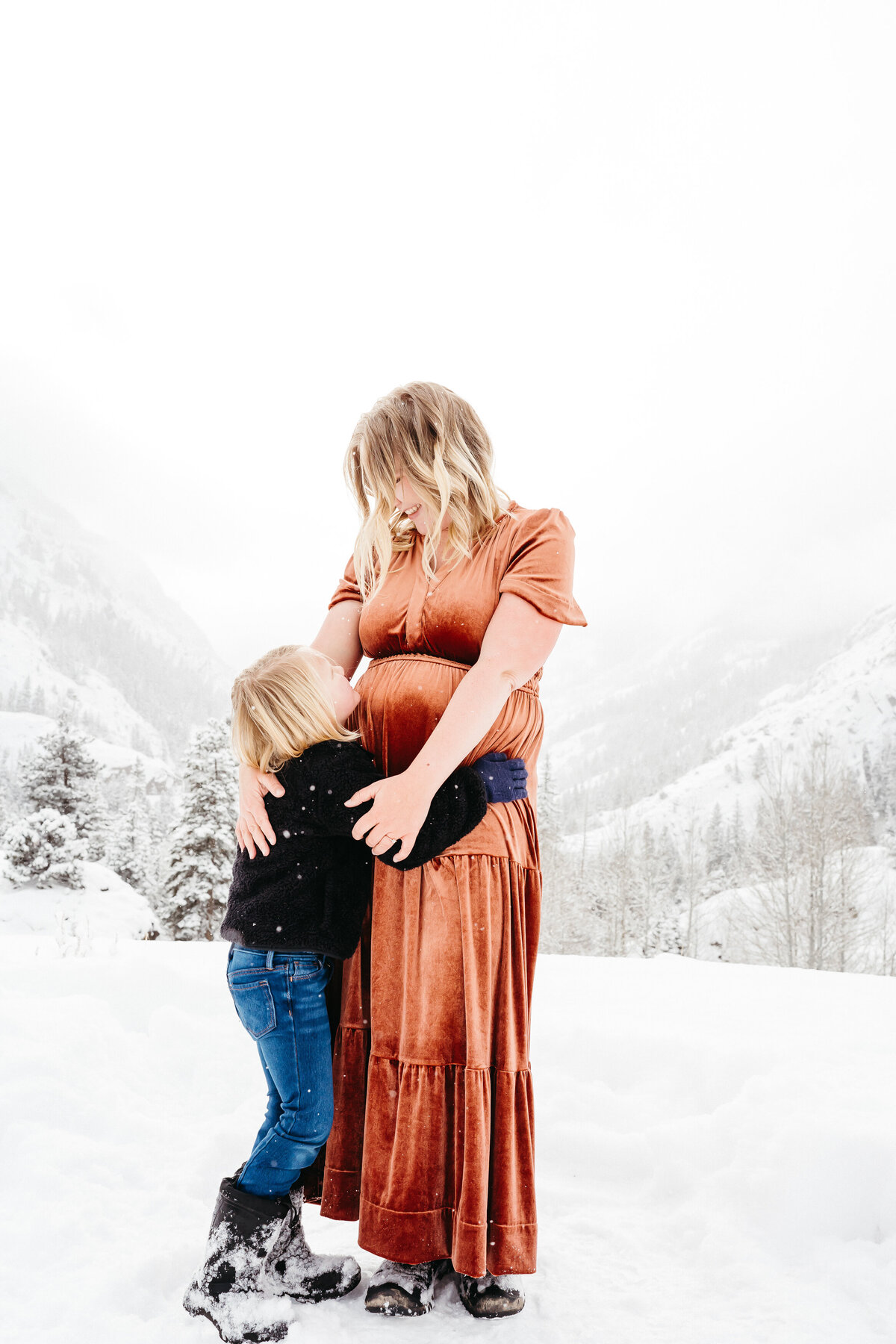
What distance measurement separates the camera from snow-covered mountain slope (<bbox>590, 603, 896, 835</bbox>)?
96.7 metres

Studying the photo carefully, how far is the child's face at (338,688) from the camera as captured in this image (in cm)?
214

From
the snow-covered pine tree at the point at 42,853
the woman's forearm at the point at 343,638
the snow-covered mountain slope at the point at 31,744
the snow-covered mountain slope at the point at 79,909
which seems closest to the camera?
the woman's forearm at the point at 343,638

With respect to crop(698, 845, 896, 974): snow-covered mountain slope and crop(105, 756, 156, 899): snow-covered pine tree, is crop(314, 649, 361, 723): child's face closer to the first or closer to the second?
crop(698, 845, 896, 974): snow-covered mountain slope

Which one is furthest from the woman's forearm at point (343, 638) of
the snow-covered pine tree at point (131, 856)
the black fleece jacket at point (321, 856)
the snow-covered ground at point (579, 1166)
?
the snow-covered pine tree at point (131, 856)

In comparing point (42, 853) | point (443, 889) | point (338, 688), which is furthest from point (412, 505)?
point (42, 853)

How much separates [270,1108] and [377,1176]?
33cm

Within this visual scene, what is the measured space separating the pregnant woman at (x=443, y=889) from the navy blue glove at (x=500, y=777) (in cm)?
4

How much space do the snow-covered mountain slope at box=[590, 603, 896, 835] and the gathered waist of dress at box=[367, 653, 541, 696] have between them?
80.3 meters

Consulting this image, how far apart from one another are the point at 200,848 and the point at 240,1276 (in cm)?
2016

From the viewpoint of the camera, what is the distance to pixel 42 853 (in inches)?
826

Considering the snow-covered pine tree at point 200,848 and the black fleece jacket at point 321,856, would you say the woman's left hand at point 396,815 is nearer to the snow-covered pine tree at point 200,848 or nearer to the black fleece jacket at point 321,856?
the black fleece jacket at point 321,856

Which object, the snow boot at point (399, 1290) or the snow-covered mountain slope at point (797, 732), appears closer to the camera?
the snow boot at point (399, 1290)

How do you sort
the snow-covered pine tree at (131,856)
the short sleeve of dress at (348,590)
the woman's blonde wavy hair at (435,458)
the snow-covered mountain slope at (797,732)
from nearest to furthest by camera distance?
the woman's blonde wavy hair at (435,458)
the short sleeve of dress at (348,590)
the snow-covered pine tree at (131,856)
the snow-covered mountain slope at (797,732)

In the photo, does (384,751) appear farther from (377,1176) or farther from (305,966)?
(377,1176)
